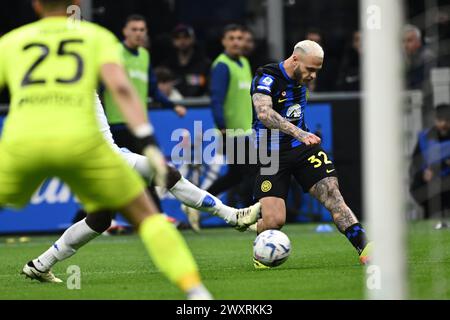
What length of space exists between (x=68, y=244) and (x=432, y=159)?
24.5 feet

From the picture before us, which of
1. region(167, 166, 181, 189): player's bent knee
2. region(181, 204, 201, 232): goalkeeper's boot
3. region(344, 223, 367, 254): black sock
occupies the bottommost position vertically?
region(181, 204, 201, 232): goalkeeper's boot

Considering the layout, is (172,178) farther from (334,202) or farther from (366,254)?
(366,254)

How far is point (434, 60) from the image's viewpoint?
15352 mm

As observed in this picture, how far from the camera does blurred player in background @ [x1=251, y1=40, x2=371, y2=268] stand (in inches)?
386

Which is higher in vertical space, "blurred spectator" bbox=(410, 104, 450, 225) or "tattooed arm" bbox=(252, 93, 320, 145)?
"tattooed arm" bbox=(252, 93, 320, 145)

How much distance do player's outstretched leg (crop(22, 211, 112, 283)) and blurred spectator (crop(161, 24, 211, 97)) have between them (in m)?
7.37

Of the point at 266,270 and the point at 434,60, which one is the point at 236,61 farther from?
the point at 266,270

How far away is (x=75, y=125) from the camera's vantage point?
6.47 metres

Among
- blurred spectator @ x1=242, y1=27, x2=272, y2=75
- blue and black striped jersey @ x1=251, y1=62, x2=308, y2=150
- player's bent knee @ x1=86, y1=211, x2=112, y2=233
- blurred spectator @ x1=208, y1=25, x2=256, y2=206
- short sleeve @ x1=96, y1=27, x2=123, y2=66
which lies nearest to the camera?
short sleeve @ x1=96, y1=27, x2=123, y2=66

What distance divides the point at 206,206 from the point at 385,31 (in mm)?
4017

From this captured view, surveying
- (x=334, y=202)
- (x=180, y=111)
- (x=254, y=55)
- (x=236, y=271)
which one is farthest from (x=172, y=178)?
(x=254, y=55)

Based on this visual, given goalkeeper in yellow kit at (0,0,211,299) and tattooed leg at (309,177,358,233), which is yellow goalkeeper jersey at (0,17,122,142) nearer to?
goalkeeper in yellow kit at (0,0,211,299)

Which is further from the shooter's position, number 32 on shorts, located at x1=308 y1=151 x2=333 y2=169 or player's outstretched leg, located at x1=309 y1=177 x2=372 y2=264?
number 32 on shorts, located at x1=308 y1=151 x2=333 y2=169

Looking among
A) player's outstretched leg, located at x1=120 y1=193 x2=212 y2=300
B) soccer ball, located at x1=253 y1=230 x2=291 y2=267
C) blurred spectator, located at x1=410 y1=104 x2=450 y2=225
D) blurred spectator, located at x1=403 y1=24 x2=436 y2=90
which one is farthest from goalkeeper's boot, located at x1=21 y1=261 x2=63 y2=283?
blurred spectator, located at x1=410 y1=104 x2=450 y2=225
